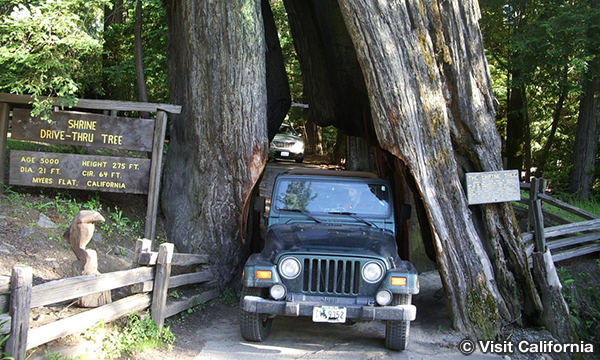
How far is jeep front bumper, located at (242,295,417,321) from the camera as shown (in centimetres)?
596

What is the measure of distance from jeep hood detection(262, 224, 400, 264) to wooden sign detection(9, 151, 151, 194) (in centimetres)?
270

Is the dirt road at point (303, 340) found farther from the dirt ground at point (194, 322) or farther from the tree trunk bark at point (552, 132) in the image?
the tree trunk bark at point (552, 132)

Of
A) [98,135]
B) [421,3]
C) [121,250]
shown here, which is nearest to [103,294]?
[121,250]

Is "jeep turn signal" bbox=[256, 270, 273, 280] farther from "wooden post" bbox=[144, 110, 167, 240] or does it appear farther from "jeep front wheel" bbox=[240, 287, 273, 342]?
"wooden post" bbox=[144, 110, 167, 240]

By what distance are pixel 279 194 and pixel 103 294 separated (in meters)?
2.79

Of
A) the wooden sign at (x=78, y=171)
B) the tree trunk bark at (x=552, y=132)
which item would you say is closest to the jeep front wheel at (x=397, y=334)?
the wooden sign at (x=78, y=171)

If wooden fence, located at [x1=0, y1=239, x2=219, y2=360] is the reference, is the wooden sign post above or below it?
above

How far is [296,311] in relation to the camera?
19.7ft

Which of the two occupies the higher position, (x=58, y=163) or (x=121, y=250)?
(x=58, y=163)

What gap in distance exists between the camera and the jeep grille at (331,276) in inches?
245

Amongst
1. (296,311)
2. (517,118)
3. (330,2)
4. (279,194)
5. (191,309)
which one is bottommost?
(191,309)

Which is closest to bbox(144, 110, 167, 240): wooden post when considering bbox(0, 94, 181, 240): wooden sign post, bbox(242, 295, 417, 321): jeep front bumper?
bbox(0, 94, 181, 240): wooden sign post

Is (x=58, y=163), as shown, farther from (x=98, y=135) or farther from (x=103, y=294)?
(x=103, y=294)

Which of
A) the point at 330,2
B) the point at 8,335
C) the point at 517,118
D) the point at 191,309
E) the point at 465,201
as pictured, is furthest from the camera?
the point at 517,118
